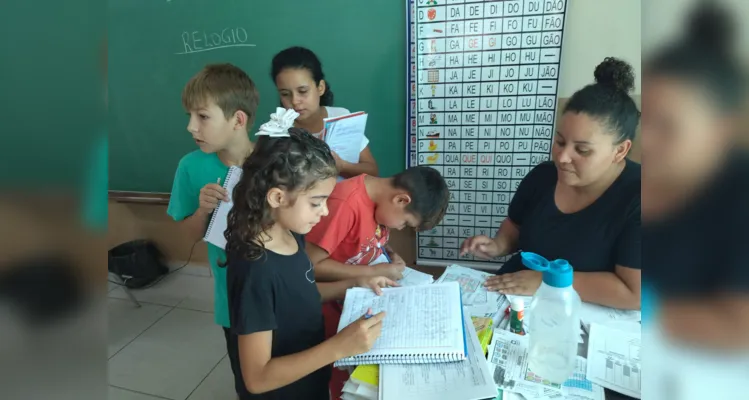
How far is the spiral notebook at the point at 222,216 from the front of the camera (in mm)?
1172

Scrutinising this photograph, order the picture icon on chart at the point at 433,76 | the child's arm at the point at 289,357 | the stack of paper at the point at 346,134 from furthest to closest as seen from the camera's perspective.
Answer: the picture icon on chart at the point at 433,76, the stack of paper at the point at 346,134, the child's arm at the point at 289,357

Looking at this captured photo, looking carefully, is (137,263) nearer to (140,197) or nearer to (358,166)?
(140,197)

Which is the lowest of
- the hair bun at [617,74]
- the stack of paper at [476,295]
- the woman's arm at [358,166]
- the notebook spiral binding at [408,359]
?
the notebook spiral binding at [408,359]

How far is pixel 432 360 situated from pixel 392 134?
137 centimetres

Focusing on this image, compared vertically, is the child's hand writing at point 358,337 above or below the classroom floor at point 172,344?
above

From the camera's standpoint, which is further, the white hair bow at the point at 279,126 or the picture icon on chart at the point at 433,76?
the picture icon on chart at the point at 433,76

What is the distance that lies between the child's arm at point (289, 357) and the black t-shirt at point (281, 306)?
0.04m

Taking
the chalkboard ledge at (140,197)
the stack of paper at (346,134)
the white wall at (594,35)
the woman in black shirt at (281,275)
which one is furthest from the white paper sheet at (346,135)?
the chalkboard ledge at (140,197)

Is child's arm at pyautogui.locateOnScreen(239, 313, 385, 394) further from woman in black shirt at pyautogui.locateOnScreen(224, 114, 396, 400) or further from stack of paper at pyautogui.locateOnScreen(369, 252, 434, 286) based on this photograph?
stack of paper at pyautogui.locateOnScreen(369, 252, 434, 286)

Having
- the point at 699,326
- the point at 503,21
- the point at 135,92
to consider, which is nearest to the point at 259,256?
the point at 699,326

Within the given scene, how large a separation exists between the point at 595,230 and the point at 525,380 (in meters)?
0.53

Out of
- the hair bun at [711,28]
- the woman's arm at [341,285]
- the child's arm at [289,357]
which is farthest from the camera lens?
the woman's arm at [341,285]

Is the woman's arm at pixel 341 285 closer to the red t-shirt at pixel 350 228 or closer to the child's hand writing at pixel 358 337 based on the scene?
the red t-shirt at pixel 350 228

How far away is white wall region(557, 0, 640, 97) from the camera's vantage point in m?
1.62
